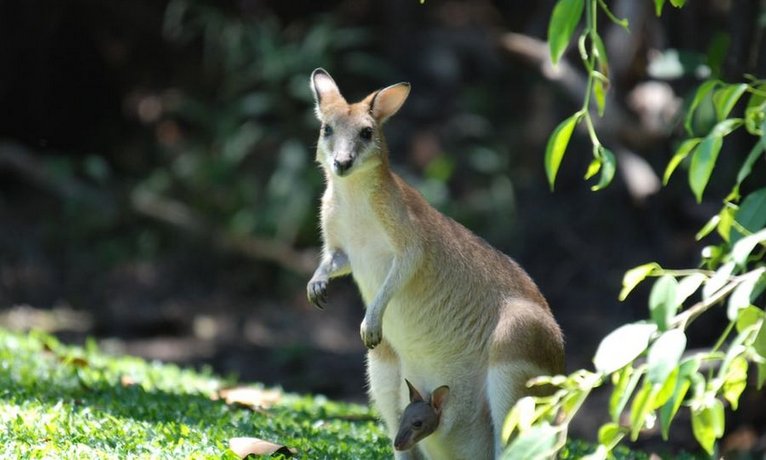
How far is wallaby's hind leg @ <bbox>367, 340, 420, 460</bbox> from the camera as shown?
4312mm

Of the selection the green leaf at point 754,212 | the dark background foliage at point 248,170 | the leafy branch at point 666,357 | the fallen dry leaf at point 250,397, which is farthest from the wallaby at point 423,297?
the dark background foliage at point 248,170

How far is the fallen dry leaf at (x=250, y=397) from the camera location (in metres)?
5.26

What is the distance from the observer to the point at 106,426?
4.21m

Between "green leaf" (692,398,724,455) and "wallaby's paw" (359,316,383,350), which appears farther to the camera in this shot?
"wallaby's paw" (359,316,383,350)

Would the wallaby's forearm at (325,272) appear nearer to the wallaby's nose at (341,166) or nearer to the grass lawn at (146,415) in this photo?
the wallaby's nose at (341,166)

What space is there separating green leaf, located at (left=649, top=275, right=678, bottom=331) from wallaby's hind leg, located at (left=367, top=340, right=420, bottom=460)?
1.90 m

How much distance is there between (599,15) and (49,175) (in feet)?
16.6

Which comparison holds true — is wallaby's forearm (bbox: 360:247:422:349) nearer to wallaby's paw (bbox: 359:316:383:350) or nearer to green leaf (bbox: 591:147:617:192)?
wallaby's paw (bbox: 359:316:383:350)

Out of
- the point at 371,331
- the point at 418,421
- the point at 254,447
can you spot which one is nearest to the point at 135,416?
the point at 254,447

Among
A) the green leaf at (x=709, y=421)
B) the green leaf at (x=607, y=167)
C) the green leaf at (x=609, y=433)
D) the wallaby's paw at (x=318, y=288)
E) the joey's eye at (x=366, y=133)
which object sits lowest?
the green leaf at (x=709, y=421)

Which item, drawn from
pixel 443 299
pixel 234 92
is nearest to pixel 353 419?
pixel 443 299

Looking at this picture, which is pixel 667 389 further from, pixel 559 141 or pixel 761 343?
pixel 559 141

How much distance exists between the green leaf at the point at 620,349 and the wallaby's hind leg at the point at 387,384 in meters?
1.82

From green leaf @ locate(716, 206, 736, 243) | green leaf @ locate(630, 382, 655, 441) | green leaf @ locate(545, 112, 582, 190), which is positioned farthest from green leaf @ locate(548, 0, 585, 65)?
green leaf @ locate(630, 382, 655, 441)
